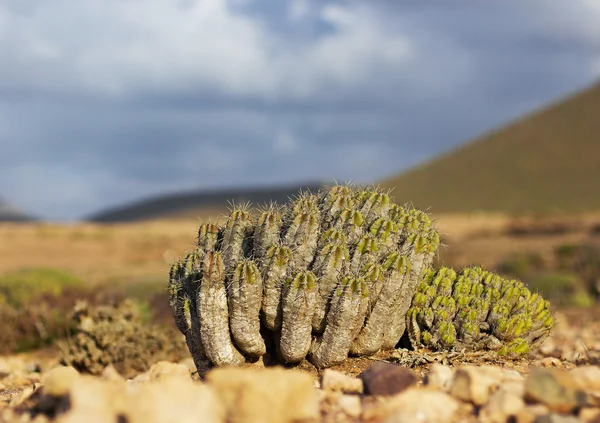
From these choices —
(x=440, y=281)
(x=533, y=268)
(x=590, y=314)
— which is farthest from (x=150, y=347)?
(x=533, y=268)

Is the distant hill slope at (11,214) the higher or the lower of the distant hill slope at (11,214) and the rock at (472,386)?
the lower

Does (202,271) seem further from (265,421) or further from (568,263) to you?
(568,263)

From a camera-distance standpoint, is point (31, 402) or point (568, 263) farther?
point (568, 263)

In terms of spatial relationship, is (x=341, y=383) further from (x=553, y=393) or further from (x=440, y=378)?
(x=553, y=393)

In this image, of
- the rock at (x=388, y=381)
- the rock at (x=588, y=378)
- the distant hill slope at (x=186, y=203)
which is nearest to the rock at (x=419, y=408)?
the rock at (x=388, y=381)

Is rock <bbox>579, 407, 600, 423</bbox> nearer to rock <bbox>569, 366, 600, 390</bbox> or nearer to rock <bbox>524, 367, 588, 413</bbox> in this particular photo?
rock <bbox>524, 367, 588, 413</bbox>

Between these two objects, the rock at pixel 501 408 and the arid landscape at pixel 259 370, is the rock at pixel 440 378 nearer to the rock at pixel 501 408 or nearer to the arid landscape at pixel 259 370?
the arid landscape at pixel 259 370
